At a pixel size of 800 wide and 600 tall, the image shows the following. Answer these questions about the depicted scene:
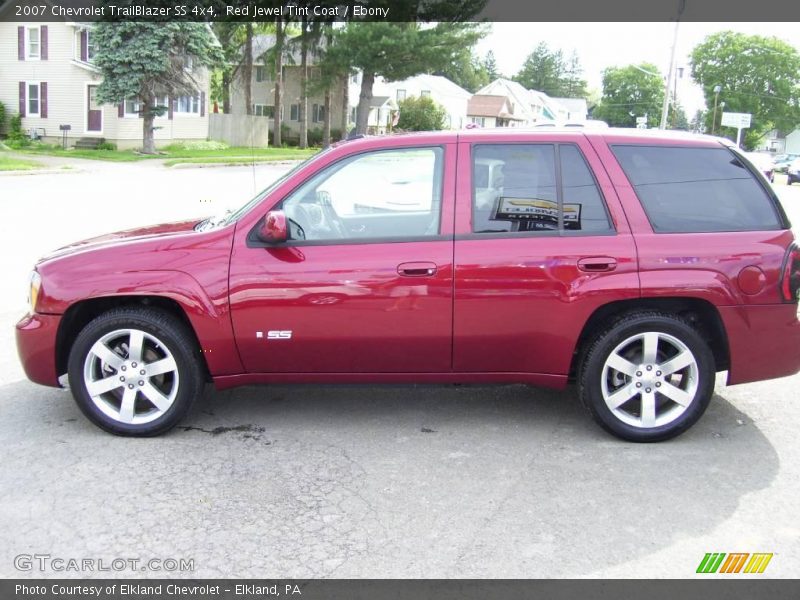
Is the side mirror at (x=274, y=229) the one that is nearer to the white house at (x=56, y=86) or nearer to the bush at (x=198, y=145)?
the white house at (x=56, y=86)

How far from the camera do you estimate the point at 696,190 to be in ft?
15.1

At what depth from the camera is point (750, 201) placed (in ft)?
15.2

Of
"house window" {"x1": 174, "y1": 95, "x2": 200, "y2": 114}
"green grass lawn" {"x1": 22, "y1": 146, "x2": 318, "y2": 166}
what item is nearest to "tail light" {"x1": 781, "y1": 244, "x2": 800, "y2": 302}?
"green grass lawn" {"x1": 22, "y1": 146, "x2": 318, "y2": 166}

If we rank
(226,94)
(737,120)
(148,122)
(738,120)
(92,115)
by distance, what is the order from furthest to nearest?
(226,94)
(737,120)
(738,120)
(92,115)
(148,122)

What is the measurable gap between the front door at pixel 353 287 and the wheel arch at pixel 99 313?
36cm

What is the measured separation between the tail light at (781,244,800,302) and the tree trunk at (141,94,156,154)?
116 feet

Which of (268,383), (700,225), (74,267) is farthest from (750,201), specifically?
(74,267)

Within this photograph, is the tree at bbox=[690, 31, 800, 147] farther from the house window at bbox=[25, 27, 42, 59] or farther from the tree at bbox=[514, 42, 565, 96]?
the house window at bbox=[25, 27, 42, 59]

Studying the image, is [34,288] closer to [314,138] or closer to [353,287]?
[353,287]

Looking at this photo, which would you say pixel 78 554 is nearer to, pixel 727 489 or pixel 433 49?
pixel 727 489

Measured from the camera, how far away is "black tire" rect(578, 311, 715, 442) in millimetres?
4484

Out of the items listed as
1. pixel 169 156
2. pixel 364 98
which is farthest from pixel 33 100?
pixel 364 98

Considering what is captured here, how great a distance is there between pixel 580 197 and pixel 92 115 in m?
39.0

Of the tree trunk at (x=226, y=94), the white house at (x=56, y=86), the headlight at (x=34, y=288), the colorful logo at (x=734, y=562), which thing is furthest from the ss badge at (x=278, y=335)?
the tree trunk at (x=226, y=94)
